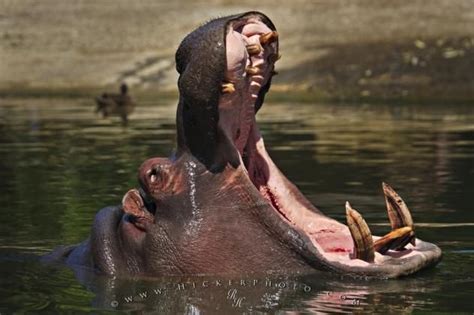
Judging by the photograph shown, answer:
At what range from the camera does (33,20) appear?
45.3 metres

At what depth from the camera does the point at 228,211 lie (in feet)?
21.0

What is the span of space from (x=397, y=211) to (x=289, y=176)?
6.42 m

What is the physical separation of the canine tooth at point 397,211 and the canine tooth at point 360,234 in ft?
0.75

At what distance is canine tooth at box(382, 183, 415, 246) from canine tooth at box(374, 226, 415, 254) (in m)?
0.06

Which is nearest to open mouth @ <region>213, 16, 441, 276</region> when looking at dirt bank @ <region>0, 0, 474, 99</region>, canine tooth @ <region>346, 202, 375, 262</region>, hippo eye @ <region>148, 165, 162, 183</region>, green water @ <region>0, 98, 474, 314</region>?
canine tooth @ <region>346, 202, 375, 262</region>

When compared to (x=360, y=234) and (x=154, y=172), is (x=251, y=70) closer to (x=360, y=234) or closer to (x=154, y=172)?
(x=154, y=172)

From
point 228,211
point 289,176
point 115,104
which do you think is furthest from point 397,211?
point 115,104

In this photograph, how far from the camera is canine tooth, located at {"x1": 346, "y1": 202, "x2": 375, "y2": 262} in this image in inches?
243

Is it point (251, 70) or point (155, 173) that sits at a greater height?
point (251, 70)

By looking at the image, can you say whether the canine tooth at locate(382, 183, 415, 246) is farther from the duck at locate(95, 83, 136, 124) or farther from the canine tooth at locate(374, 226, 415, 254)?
the duck at locate(95, 83, 136, 124)

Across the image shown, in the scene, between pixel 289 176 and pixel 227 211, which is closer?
pixel 227 211

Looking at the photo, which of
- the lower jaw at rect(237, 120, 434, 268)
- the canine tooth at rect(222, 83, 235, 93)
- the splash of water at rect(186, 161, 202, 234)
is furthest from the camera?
the lower jaw at rect(237, 120, 434, 268)

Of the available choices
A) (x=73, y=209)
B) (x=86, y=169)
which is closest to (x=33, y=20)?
(x=86, y=169)

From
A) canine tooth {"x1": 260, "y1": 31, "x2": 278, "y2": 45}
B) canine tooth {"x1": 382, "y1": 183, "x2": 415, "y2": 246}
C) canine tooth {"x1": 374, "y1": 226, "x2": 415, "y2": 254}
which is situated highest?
canine tooth {"x1": 260, "y1": 31, "x2": 278, "y2": 45}
